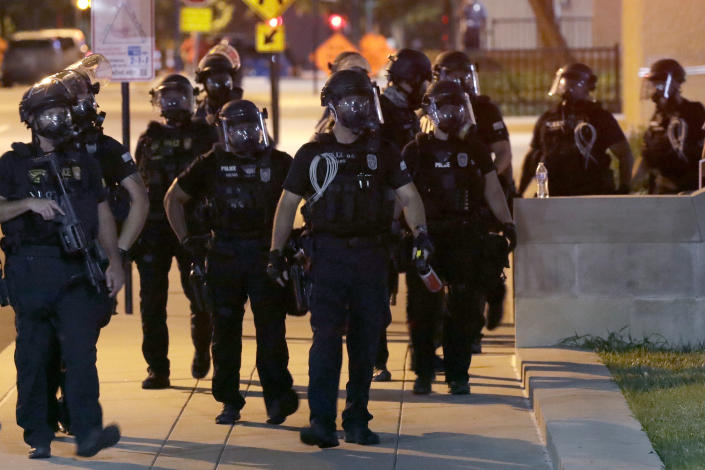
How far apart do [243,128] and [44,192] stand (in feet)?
4.20

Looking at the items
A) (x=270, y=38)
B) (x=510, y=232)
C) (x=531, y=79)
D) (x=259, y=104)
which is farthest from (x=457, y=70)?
(x=259, y=104)

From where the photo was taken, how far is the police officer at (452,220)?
8680mm

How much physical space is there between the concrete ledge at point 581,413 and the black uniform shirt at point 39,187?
97.3 inches

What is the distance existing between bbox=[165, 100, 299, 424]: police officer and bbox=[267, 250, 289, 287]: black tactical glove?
1.28 feet

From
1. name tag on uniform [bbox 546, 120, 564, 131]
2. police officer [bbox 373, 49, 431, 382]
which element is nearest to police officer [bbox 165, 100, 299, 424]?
police officer [bbox 373, 49, 431, 382]

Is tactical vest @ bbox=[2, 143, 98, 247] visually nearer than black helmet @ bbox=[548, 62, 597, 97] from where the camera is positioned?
Yes

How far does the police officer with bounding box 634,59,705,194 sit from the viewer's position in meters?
11.0

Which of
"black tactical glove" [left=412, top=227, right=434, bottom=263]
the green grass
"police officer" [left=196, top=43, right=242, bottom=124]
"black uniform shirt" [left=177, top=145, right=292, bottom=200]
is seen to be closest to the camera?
the green grass

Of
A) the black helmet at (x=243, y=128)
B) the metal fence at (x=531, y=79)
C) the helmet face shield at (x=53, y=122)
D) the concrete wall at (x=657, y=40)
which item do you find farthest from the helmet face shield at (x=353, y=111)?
the metal fence at (x=531, y=79)

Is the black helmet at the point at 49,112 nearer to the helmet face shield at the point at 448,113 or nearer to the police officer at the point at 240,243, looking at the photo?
the police officer at the point at 240,243

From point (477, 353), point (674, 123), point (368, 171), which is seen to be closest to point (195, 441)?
point (368, 171)

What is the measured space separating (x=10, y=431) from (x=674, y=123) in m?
5.41

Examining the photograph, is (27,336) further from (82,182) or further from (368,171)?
(368,171)

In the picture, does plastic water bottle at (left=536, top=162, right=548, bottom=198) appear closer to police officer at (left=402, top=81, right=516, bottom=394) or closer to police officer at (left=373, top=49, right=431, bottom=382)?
police officer at (left=373, top=49, right=431, bottom=382)
